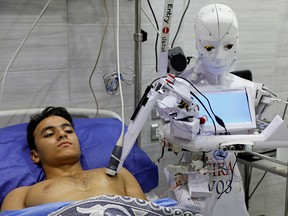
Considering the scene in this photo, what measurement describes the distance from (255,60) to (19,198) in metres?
1.74

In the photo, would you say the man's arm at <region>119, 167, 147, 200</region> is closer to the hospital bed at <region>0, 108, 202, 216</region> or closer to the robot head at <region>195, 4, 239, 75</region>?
the hospital bed at <region>0, 108, 202, 216</region>

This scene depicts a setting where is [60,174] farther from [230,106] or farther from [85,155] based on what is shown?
[230,106]

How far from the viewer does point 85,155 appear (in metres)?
1.95

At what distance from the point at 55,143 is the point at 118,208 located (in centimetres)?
59

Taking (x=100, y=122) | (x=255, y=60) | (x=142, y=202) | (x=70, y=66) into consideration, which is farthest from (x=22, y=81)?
(x=255, y=60)

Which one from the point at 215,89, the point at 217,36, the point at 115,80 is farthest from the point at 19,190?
the point at 217,36

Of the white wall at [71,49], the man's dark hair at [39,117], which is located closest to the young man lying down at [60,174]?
the man's dark hair at [39,117]

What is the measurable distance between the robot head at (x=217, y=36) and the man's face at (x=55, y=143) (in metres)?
0.72

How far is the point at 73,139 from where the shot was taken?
1.88 m

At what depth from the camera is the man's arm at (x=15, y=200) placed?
1.63 meters

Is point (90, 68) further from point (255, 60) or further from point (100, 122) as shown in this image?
point (255, 60)

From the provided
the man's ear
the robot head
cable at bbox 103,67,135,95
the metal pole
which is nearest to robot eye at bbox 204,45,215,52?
the robot head

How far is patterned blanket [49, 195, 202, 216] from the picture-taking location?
1.36 meters

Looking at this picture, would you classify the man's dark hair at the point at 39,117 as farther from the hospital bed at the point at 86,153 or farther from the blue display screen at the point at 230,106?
the blue display screen at the point at 230,106
